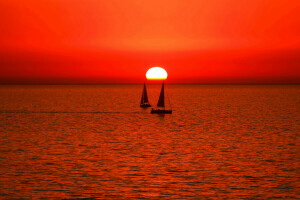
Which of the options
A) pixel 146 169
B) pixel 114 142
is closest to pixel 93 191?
pixel 146 169

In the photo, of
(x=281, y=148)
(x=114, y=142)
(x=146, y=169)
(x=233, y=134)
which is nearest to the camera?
(x=146, y=169)

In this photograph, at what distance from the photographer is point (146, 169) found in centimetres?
3597

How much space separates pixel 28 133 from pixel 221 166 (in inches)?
1411

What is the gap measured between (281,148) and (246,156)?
797 centimetres

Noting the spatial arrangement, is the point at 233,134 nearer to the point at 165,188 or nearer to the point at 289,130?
the point at 289,130

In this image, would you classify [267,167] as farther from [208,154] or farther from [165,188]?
[165,188]

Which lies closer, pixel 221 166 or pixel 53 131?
pixel 221 166

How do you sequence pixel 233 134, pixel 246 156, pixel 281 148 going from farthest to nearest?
pixel 233 134, pixel 281 148, pixel 246 156

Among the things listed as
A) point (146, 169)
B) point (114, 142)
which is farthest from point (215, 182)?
point (114, 142)

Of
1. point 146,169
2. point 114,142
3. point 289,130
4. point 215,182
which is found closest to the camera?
point 215,182

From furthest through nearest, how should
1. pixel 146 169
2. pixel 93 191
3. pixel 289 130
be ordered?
pixel 289 130, pixel 146 169, pixel 93 191

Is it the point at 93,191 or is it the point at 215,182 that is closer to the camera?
the point at 93,191

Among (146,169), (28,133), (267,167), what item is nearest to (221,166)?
(267,167)

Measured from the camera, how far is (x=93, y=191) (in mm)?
29016
